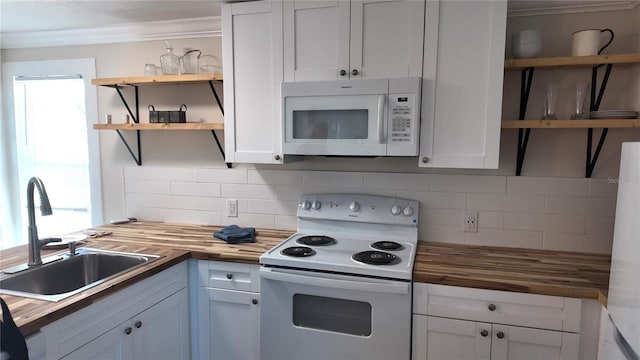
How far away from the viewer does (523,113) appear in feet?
6.43

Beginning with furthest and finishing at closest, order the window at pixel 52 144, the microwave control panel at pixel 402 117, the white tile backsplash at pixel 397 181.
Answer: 1. the window at pixel 52 144
2. the white tile backsplash at pixel 397 181
3. the microwave control panel at pixel 402 117

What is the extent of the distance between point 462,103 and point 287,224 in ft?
3.96

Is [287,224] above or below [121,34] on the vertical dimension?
below

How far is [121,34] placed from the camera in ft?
8.38

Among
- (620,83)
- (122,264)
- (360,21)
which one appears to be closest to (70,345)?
(122,264)

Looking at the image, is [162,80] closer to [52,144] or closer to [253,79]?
[253,79]

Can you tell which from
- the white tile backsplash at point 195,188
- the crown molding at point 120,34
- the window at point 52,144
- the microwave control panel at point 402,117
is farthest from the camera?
the window at point 52,144

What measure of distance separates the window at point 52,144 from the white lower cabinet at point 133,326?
49.4 inches

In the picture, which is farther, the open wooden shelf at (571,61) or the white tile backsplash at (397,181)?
the white tile backsplash at (397,181)

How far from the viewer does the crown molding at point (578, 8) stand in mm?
1817

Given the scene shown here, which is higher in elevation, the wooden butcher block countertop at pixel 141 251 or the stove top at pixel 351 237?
the stove top at pixel 351 237

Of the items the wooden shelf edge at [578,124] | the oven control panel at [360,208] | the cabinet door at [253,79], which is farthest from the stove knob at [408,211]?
the cabinet door at [253,79]

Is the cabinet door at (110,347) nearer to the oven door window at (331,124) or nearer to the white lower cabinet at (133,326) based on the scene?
the white lower cabinet at (133,326)

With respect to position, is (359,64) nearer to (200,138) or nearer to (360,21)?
(360,21)
